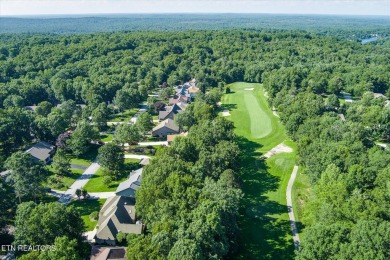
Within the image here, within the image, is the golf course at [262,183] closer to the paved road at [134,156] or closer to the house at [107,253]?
the house at [107,253]

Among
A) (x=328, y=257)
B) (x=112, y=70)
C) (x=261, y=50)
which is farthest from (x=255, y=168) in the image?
(x=261, y=50)

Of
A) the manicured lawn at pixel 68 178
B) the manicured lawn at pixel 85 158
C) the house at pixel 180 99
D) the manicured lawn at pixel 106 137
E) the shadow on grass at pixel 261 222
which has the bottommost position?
the shadow on grass at pixel 261 222

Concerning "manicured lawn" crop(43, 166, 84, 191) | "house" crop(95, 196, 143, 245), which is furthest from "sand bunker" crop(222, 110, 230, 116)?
"house" crop(95, 196, 143, 245)

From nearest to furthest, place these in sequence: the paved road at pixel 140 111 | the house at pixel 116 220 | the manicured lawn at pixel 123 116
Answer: the house at pixel 116 220
the manicured lawn at pixel 123 116
the paved road at pixel 140 111

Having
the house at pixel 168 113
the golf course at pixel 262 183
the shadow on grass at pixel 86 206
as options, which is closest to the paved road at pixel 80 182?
the shadow on grass at pixel 86 206

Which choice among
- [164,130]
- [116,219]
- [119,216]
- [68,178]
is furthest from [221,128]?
[68,178]

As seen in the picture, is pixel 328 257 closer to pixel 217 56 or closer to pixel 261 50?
pixel 217 56

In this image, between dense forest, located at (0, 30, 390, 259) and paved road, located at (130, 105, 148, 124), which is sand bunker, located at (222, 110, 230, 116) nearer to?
dense forest, located at (0, 30, 390, 259)
